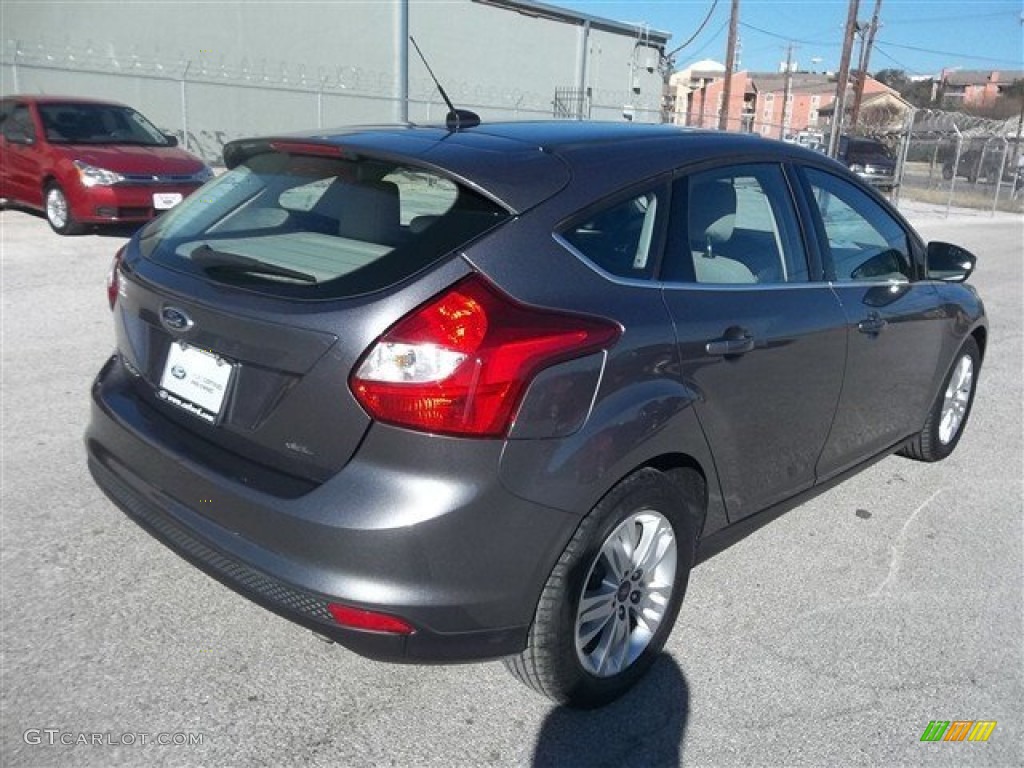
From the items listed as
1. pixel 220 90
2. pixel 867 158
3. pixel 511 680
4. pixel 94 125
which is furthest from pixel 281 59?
pixel 511 680

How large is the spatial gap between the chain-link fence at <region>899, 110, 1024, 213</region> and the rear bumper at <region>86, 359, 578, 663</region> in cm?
2264

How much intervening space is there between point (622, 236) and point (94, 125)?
412 inches

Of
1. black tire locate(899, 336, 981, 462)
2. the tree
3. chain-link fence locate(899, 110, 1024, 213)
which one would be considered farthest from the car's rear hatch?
the tree

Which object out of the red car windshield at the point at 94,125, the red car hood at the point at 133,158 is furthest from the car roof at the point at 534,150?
the red car windshield at the point at 94,125

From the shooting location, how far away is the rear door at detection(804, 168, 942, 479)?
140 inches

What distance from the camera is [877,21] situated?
145 feet

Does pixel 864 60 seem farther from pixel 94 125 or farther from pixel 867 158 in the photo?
pixel 94 125

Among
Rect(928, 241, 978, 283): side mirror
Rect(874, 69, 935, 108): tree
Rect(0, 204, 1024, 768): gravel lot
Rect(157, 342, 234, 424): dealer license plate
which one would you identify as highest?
Rect(874, 69, 935, 108): tree

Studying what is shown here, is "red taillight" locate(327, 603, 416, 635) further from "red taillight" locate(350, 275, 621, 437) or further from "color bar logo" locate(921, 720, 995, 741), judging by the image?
"color bar logo" locate(921, 720, 995, 741)

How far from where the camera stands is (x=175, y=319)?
2.60m

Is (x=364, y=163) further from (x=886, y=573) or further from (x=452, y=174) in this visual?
(x=886, y=573)

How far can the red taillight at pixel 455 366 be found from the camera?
7.13 feet

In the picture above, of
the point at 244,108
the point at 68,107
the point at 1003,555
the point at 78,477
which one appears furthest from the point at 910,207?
the point at 78,477

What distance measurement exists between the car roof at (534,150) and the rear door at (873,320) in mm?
578
